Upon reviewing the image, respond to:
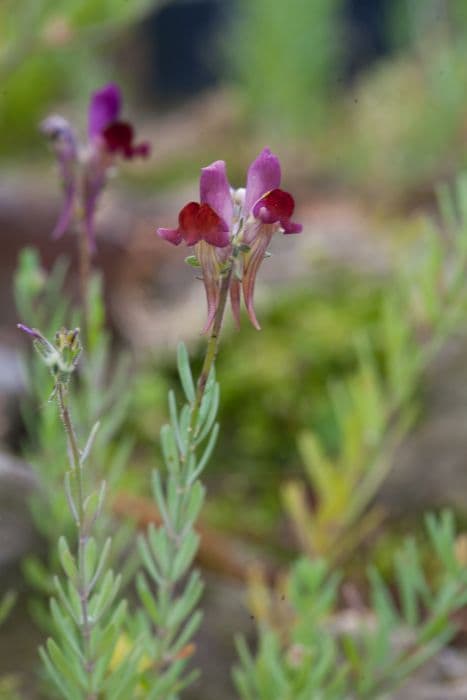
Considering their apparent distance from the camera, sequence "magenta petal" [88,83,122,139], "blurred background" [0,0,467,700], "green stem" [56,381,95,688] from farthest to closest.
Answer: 1. "blurred background" [0,0,467,700]
2. "magenta petal" [88,83,122,139]
3. "green stem" [56,381,95,688]

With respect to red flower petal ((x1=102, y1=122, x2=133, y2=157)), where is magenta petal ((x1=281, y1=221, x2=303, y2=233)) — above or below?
below

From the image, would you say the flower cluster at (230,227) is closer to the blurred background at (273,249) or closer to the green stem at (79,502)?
the green stem at (79,502)

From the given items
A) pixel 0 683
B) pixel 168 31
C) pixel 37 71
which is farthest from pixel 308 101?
pixel 0 683

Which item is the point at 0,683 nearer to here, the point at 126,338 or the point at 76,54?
the point at 126,338

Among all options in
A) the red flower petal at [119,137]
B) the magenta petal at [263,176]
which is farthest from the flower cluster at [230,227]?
the red flower petal at [119,137]

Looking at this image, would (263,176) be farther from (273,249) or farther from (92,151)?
(273,249)

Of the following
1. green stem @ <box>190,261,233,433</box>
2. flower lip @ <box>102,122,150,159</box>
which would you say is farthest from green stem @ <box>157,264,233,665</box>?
flower lip @ <box>102,122,150,159</box>

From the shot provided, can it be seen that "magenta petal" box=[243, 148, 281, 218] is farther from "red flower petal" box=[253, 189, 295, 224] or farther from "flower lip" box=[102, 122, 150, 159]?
"flower lip" box=[102, 122, 150, 159]


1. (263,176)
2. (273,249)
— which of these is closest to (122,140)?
(263,176)
